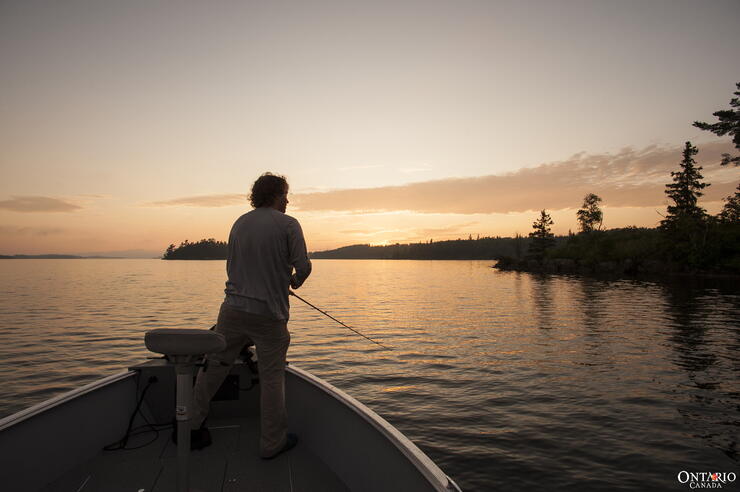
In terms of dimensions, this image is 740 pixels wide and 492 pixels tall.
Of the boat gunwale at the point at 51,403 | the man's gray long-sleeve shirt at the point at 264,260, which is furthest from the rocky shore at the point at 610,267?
the boat gunwale at the point at 51,403

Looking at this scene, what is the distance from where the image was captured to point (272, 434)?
3.83 meters

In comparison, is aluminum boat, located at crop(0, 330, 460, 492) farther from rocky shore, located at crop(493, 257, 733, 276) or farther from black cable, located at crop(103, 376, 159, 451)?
rocky shore, located at crop(493, 257, 733, 276)

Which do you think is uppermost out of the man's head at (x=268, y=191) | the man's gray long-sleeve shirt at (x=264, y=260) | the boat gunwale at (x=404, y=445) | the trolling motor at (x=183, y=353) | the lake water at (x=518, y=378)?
the man's head at (x=268, y=191)

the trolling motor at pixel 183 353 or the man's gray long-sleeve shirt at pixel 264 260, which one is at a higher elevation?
the man's gray long-sleeve shirt at pixel 264 260

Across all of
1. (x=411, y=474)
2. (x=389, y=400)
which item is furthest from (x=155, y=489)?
(x=389, y=400)

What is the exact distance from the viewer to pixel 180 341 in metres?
2.46

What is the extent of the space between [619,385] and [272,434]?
365 inches

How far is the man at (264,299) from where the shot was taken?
12.1 feet

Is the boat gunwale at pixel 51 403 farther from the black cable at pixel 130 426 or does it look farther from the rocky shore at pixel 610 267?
the rocky shore at pixel 610 267

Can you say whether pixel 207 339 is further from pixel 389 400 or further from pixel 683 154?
pixel 683 154

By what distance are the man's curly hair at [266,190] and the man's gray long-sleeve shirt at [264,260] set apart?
0.52ft

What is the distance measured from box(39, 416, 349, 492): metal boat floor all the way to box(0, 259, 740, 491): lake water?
2.90 metres

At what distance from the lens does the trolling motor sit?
96.0 inches

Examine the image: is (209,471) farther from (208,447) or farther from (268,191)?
(268,191)
